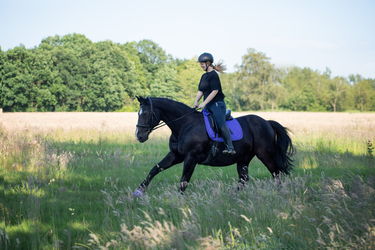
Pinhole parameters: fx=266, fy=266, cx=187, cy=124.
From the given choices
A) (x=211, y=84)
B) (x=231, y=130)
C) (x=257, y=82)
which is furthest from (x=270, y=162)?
(x=257, y=82)

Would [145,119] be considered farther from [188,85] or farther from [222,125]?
[188,85]

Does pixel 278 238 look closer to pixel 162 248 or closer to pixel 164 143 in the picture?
pixel 162 248

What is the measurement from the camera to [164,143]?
43.0ft

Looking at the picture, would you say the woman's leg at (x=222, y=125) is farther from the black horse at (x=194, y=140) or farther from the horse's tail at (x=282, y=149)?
the horse's tail at (x=282, y=149)

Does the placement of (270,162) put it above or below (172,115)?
below

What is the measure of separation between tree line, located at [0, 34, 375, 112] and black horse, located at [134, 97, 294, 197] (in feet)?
181

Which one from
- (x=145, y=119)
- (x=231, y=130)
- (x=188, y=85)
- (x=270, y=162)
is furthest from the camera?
(x=188, y=85)

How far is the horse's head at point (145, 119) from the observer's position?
17.5 feet

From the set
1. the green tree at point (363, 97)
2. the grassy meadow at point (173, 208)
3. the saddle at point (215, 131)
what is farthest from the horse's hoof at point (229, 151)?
the green tree at point (363, 97)

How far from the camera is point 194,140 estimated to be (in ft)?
17.9

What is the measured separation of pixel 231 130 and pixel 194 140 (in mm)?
919

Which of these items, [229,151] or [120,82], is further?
[120,82]

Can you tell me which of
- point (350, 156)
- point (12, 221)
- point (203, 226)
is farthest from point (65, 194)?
point (350, 156)

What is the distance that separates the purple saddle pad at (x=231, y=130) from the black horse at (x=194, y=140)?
86mm
